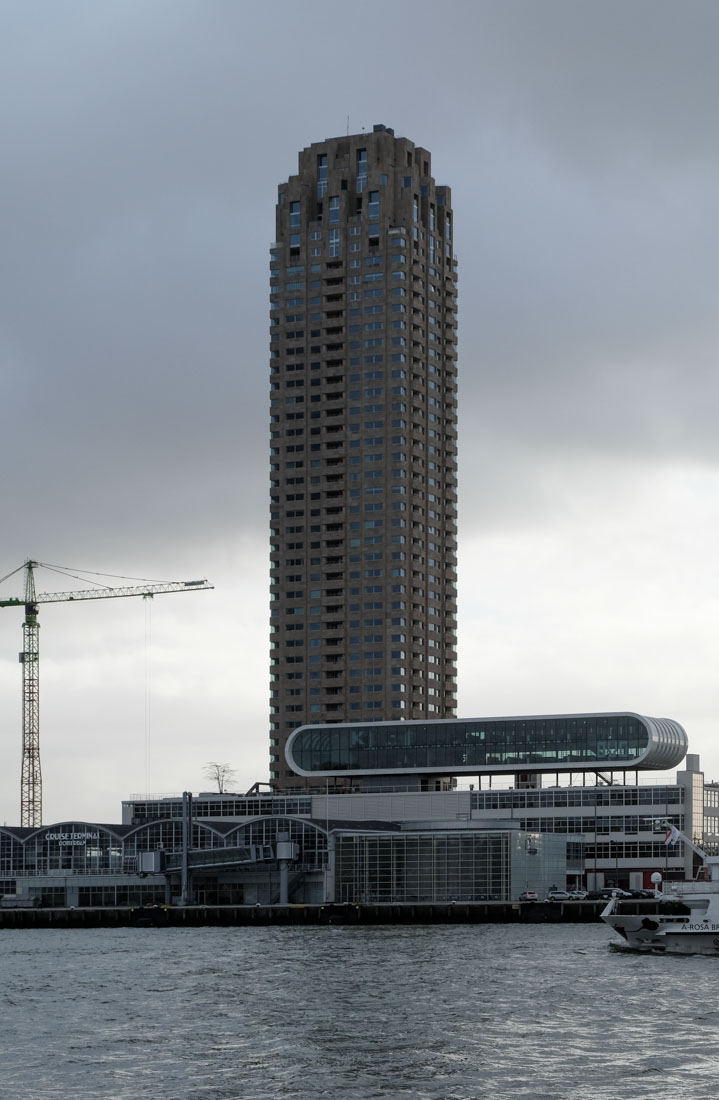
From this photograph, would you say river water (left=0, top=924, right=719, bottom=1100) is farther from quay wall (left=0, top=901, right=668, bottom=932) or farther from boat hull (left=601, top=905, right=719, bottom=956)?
quay wall (left=0, top=901, right=668, bottom=932)

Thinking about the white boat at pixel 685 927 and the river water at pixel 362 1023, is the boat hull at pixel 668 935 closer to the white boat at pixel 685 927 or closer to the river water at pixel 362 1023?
the white boat at pixel 685 927

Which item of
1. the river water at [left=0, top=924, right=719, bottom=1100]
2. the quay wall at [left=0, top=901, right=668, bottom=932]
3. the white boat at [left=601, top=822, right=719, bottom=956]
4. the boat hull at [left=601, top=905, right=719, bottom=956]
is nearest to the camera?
the river water at [left=0, top=924, right=719, bottom=1100]

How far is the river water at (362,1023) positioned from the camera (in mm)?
73688

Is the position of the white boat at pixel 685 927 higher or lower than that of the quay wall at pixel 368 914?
higher

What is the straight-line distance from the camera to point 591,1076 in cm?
7462

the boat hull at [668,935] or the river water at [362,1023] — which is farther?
the boat hull at [668,935]

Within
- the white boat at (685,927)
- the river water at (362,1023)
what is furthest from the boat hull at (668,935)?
the river water at (362,1023)

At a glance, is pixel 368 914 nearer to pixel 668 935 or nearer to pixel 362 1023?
pixel 668 935

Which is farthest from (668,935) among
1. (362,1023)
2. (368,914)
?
(368,914)

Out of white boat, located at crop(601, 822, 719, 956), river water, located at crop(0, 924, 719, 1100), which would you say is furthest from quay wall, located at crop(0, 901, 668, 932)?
white boat, located at crop(601, 822, 719, 956)

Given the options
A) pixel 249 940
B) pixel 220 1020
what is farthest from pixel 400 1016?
pixel 249 940

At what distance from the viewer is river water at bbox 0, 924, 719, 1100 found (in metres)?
73.7

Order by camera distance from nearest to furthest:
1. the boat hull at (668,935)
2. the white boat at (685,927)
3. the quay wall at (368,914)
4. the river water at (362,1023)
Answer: the river water at (362,1023), the boat hull at (668,935), the white boat at (685,927), the quay wall at (368,914)

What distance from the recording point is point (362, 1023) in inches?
3593
